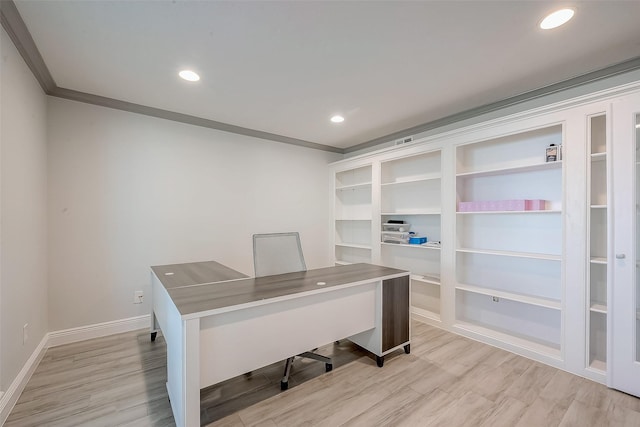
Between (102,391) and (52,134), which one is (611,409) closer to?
(102,391)

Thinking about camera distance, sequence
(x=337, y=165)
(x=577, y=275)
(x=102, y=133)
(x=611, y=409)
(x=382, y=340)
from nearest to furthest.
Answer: (x=611, y=409) < (x=577, y=275) < (x=382, y=340) < (x=102, y=133) < (x=337, y=165)

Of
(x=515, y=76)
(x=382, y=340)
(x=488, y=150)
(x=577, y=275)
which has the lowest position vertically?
(x=382, y=340)

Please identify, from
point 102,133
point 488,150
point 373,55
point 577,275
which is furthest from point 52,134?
point 577,275

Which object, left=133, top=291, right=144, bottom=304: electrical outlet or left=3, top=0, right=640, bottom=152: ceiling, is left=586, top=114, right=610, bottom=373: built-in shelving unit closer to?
left=3, top=0, right=640, bottom=152: ceiling

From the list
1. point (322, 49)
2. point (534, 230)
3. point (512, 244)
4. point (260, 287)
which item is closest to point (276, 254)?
point (260, 287)

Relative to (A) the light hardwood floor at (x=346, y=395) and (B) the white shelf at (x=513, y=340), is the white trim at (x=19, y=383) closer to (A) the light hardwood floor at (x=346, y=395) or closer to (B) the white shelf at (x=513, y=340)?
(A) the light hardwood floor at (x=346, y=395)

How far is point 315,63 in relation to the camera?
6.87 ft

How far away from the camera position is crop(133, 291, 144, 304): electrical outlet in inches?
114

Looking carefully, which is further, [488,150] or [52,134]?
[488,150]

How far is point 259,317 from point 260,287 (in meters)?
0.26

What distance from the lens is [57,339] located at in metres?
2.52

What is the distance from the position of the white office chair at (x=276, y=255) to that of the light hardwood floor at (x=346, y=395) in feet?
1.17

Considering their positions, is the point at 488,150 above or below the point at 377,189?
above

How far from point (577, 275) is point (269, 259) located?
2.44 m
